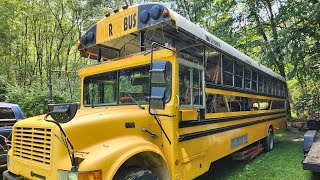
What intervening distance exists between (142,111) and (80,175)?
1147 mm

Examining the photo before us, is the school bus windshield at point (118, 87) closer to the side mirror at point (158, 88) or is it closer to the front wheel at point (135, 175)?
the side mirror at point (158, 88)

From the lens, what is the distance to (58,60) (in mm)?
17938

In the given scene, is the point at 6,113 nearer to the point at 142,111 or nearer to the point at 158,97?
the point at 142,111

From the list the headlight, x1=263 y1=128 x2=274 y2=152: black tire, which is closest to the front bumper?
the headlight

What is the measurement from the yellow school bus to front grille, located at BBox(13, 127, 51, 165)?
11mm

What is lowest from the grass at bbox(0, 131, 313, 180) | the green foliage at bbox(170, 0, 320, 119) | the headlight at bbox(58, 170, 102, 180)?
the grass at bbox(0, 131, 313, 180)

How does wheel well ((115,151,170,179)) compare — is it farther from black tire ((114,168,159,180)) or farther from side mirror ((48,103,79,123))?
side mirror ((48,103,79,123))

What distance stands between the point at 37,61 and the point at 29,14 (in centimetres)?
294

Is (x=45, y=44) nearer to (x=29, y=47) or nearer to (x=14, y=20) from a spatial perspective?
(x=29, y=47)

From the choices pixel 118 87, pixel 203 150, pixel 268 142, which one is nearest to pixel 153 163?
pixel 203 150

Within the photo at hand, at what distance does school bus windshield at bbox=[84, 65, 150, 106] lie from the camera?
11.9 feet

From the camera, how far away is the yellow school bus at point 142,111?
2632mm

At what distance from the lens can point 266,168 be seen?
231 inches

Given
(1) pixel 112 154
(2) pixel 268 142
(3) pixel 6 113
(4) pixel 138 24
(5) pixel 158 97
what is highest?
(4) pixel 138 24
